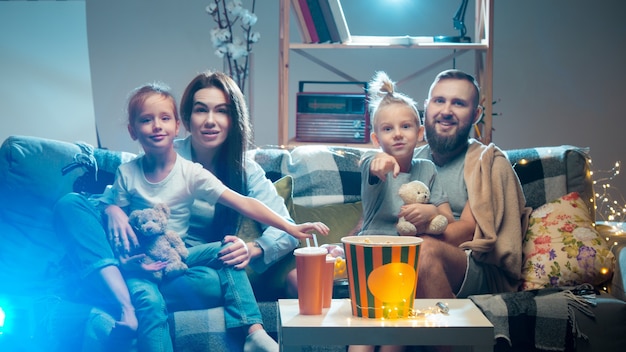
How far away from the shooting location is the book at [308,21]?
2.54m

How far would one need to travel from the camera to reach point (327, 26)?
2594 mm

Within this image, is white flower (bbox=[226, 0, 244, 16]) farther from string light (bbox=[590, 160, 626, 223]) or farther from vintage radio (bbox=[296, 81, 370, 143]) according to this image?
string light (bbox=[590, 160, 626, 223])

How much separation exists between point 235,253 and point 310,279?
0.49 meters

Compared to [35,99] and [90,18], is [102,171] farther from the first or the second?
[90,18]

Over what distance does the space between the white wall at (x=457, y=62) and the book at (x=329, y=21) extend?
0.65 metres

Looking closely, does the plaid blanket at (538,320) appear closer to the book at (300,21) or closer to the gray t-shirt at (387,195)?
the gray t-shirt at (387,195)

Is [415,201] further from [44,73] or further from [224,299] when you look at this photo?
→ [44,73]

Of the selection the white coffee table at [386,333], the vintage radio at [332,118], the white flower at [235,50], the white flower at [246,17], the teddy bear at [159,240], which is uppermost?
the white flower at [246,17]

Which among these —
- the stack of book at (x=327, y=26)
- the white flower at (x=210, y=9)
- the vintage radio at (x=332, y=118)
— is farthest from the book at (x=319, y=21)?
the white flower at (x=210, y=9)

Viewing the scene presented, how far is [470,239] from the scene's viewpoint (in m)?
2.01

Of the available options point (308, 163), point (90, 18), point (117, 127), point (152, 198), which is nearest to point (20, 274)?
point (152, 198)

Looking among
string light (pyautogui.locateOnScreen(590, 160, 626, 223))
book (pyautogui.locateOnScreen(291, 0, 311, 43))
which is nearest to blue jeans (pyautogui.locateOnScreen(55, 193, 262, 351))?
book (pyautogui.locateOnScreen(291, 0, 311, 43))

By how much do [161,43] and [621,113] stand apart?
1936 millimetres

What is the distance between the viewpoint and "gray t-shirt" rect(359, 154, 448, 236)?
2.02 meters
